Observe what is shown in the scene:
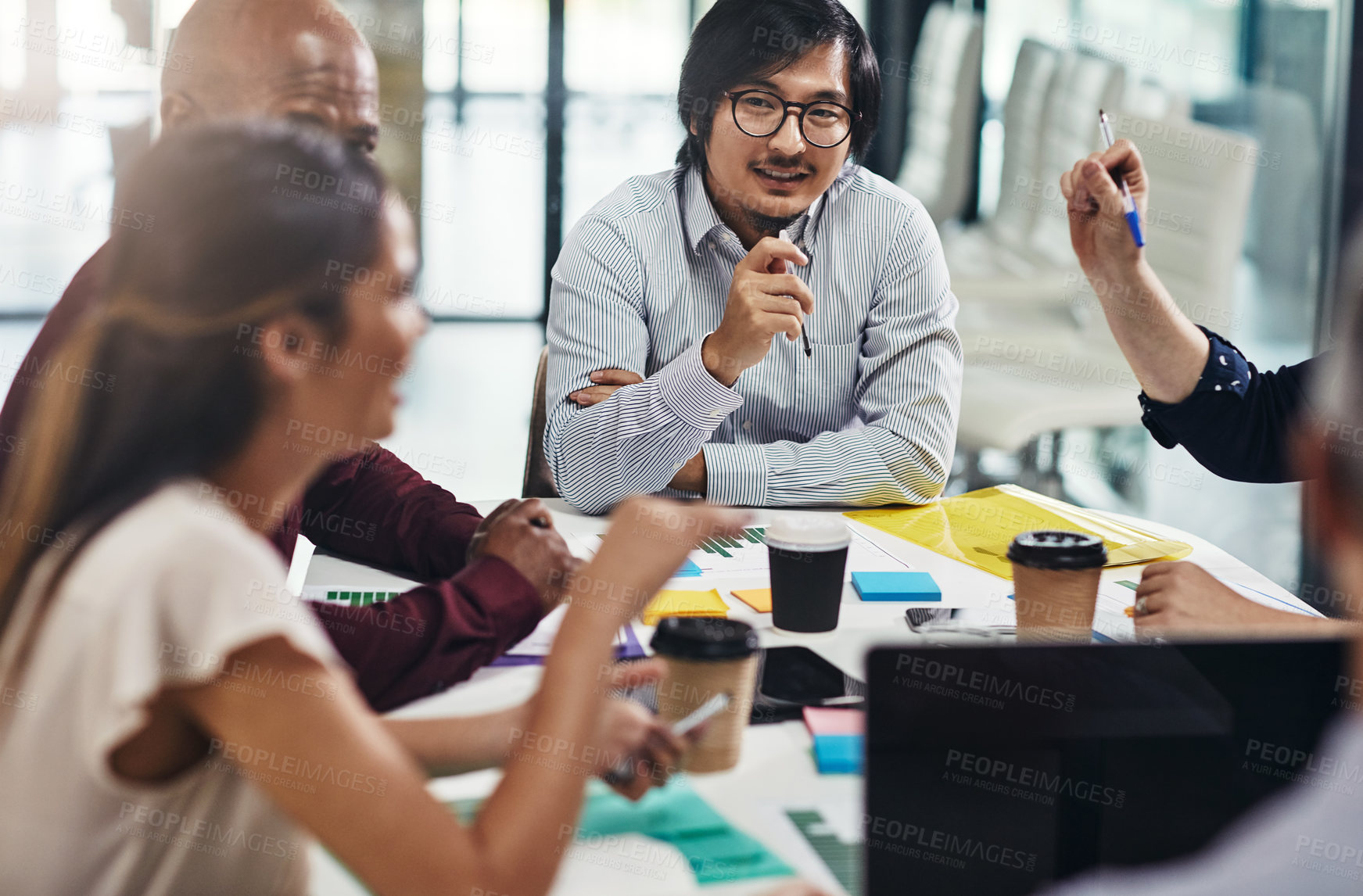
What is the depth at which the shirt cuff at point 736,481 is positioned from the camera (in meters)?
1.81

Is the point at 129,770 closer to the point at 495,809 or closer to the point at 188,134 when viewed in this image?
the point at 495,809

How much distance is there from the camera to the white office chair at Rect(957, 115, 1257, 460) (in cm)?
288

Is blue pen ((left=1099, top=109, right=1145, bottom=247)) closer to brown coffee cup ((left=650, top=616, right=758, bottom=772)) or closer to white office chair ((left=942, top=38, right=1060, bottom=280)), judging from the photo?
brown coffee cup ((left=650, top=616, right=758, bottom=772))

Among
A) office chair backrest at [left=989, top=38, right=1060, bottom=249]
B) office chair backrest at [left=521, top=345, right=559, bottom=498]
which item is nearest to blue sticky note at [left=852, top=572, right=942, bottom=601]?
office chair backrest at [left=521, top=345, right=559, bottom=498]

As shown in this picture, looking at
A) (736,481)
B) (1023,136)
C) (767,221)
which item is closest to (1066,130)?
(1023,136)

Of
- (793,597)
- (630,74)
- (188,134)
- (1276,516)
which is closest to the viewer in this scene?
(188,134)

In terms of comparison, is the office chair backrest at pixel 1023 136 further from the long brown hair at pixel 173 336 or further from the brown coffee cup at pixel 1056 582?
the long brown hair at pixel 173 336

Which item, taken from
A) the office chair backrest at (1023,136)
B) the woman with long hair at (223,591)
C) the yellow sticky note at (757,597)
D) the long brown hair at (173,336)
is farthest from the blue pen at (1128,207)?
the office chair backrest at (1023,136)

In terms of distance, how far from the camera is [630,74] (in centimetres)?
573

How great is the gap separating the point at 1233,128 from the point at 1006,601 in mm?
3214

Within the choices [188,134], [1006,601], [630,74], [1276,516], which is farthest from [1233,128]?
[188,134]

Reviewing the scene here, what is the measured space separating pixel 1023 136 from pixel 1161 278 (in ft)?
6.61

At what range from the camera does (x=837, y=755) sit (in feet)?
3.20

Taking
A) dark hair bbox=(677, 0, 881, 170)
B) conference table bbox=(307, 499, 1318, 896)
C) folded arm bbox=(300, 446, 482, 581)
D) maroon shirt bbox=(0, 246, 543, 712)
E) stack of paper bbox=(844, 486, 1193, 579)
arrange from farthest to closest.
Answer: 1. dark hair bbox=(677, 0, 881, 170)
2. stack of paper bbox=(844, 486, 1193, 579)
3. folded arm bbox=(300, 446, 482, 581)
4. maroon shirt bbox=(0, 246, 543, 712)
5. conference table bbox=(307, 499, 1318, 896)
